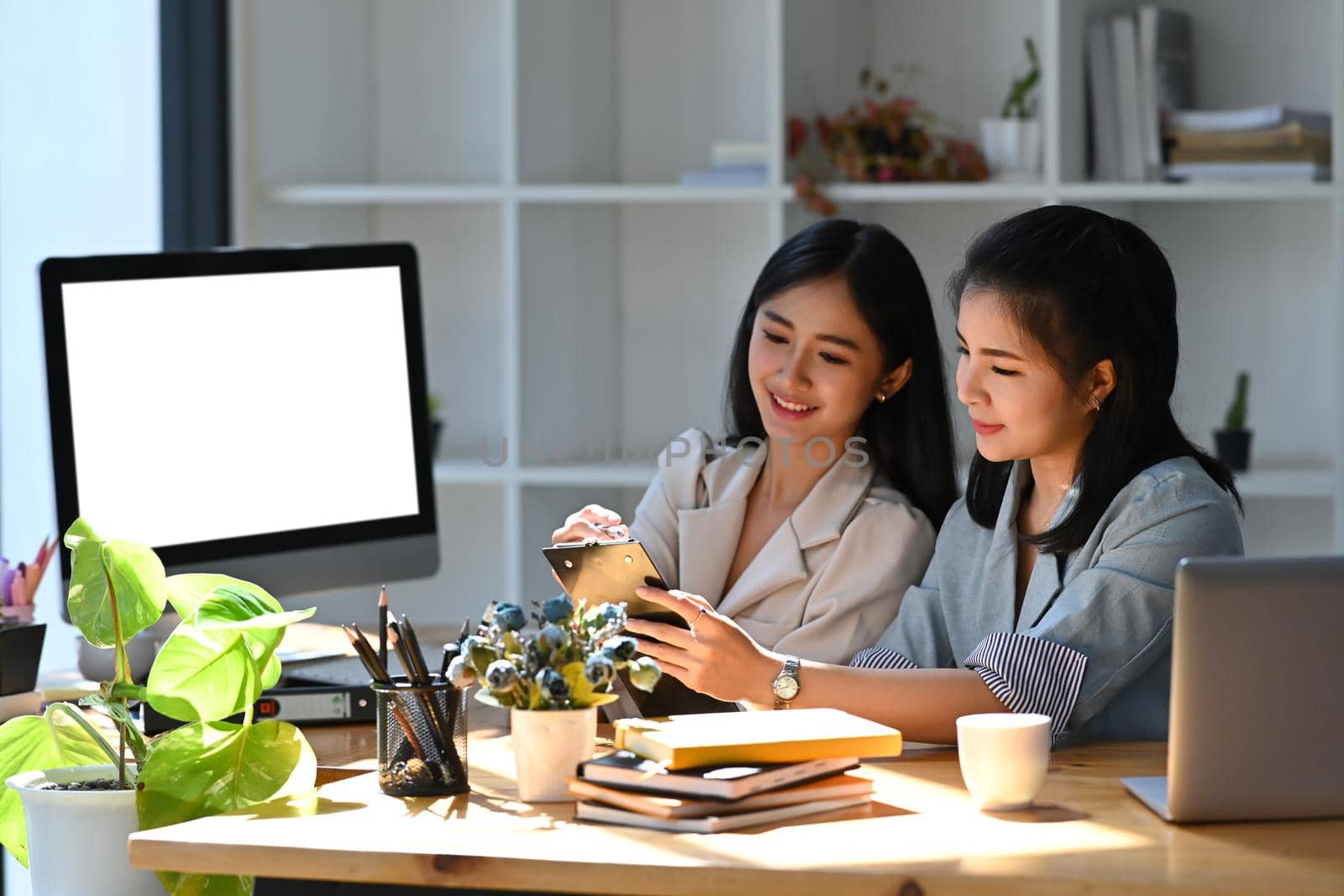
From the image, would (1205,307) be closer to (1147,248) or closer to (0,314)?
(1147,248)

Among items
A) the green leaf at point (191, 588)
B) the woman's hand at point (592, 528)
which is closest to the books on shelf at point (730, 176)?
the woman's hand at point (592, 528)

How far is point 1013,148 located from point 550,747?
2.30m

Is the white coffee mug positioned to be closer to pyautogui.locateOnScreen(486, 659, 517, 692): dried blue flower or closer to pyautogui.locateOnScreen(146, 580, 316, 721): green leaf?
pyautogui.locateOnScreen(486, 659, 517, 692): dried blue flower

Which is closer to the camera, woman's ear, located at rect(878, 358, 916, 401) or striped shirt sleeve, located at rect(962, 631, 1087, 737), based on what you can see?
striped shirt sleeve, located at rect(962, 631, 1087, 737)

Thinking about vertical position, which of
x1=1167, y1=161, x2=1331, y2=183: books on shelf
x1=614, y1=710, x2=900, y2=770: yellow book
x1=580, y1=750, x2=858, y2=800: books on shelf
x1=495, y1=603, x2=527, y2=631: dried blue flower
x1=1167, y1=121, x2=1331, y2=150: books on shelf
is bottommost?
x1=580, y1=750, x2=858, y2=800: books on shelf

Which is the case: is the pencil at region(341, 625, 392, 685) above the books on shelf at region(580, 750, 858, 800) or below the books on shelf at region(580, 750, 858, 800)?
above

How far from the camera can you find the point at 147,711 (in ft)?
5.82

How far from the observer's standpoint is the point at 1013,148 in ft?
11.1

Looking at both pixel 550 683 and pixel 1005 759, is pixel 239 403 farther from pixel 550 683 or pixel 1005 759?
pixel 1005 759

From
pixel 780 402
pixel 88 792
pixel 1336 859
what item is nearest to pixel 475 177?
pixel 780 402

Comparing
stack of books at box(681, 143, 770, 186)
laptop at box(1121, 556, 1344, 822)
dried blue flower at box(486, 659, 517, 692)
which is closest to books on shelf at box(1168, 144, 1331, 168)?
stack of books at box(681, 143, 770, 186)

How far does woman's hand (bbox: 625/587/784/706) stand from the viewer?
167 centimetres

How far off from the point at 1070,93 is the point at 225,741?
2415mm

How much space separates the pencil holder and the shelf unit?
1934 millimetres
